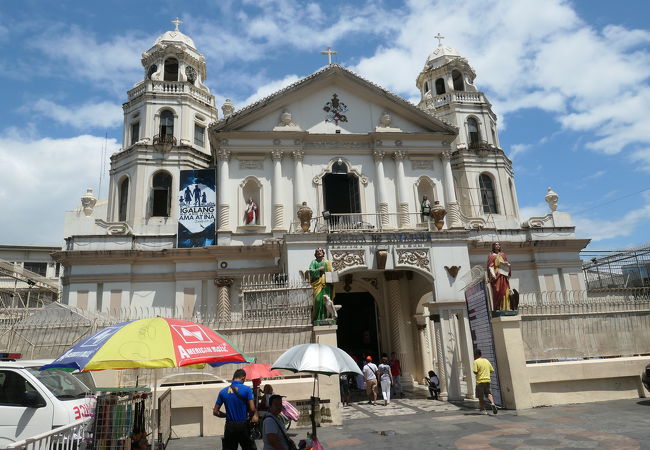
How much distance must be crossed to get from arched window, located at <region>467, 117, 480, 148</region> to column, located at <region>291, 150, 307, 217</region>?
481 inches

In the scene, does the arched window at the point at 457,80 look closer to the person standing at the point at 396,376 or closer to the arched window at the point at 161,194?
the arched window at the point at 161,194

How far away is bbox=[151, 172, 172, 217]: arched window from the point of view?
2542 centimetres

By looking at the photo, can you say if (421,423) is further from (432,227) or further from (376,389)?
(432,227)

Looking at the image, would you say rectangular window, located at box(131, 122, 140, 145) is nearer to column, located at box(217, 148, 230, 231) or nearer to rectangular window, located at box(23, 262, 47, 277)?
column, located at box(217, 148, 230, 231)

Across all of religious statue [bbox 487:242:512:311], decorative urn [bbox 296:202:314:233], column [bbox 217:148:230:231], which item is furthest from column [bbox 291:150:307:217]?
religious statue [bbox 487:242:512:311]

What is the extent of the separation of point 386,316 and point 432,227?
4722mm

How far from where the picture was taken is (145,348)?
20.8ft

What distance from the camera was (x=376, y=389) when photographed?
16.5 meters

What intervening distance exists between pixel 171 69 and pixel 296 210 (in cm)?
1368

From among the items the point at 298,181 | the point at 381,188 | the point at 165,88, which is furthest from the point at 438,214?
the point at 165,88

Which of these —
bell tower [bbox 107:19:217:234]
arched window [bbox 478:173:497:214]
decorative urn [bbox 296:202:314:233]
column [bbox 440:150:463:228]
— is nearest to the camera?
decorative urn [bbox 296:202:314:233]

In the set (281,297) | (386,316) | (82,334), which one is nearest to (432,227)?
(386,316)

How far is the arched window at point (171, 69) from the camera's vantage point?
1141 inches

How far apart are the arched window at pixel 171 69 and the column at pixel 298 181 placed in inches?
436
